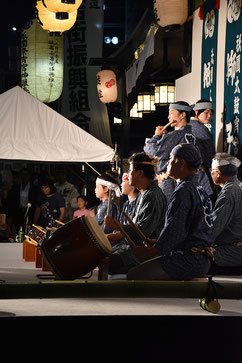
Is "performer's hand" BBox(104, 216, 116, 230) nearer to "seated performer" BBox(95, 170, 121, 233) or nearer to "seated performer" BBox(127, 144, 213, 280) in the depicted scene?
"seated performer" BBox(127, 144, 213, 280)

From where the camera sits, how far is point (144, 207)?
6180 millimetres

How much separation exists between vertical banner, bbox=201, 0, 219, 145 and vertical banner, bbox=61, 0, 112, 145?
751 cm

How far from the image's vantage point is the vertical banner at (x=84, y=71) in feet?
55.4

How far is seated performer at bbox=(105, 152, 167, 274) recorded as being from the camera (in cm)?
613

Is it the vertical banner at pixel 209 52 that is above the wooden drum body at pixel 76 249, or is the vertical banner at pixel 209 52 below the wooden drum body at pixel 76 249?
above

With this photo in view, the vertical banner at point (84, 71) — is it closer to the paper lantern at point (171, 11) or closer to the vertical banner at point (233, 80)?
the paper lantern at point (171, 11)

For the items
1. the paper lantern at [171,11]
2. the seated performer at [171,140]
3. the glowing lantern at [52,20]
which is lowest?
the seated performer at [171,140]

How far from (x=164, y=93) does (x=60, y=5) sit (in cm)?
449

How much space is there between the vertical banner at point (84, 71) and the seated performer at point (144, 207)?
10910 millimetres

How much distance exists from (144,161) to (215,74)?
322 cm

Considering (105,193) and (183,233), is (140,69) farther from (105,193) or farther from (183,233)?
(183,233)

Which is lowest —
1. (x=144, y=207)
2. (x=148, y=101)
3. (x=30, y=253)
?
(x=30, y=253)
